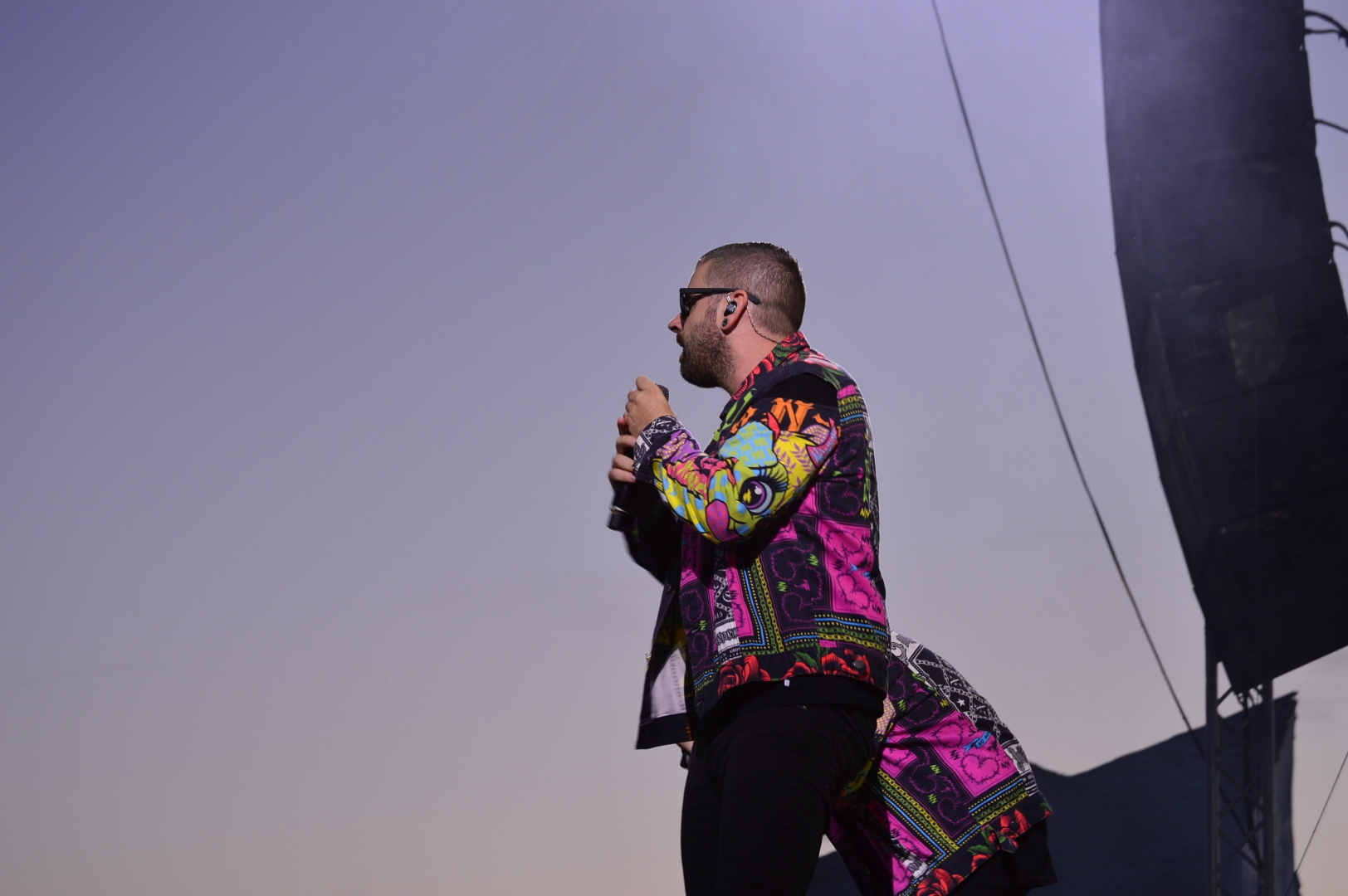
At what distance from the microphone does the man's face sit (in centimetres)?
7

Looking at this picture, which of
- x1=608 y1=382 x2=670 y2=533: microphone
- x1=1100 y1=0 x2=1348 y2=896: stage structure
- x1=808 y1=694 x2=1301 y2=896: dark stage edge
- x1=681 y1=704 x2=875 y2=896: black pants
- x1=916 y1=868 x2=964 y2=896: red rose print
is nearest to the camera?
x1=681 y1=704 x2=875 y2=896: black pants

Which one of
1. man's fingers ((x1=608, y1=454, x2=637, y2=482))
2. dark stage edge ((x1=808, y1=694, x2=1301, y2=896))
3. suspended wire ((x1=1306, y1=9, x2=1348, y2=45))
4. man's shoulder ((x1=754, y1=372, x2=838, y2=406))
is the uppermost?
suspended wire ((x1=1306, y1=9, x2=1348, y2=45))

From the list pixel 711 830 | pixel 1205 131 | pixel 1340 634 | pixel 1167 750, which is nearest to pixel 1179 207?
pixel 1205 131

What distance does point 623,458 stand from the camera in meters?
1.20

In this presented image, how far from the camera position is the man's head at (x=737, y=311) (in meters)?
Result: 1.26

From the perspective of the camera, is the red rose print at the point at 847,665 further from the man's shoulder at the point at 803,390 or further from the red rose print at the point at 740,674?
the man's shoulder at the point at 803,390

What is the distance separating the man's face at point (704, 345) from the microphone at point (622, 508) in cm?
7

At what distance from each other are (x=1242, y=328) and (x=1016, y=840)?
8.79 ft

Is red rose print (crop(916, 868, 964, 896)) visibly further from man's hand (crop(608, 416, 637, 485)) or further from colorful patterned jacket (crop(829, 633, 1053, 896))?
man's hand (crop(608, 416, 637, 485))

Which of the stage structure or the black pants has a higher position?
the stage structure

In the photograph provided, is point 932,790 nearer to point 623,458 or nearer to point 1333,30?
point 623,458

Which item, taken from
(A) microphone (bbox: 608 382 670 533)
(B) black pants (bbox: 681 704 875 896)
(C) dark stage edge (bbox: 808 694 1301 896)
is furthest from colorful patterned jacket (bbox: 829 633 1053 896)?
(C) dark stage edge (bbox: 808 694 1301 896)

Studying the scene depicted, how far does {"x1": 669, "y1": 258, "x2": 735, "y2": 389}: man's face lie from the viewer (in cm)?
126

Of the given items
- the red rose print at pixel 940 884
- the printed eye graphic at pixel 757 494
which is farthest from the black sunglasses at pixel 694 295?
the red rose print at pixel 940 884
